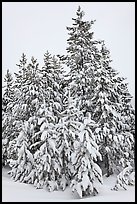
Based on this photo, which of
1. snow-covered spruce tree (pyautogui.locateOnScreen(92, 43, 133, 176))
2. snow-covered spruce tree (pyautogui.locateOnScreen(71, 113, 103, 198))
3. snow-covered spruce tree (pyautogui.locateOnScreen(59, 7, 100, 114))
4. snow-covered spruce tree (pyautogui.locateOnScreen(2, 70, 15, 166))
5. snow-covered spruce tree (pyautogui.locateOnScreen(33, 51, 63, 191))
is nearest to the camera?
snow-covered spruce tree (pyautogui.locateOnScreen(71, 113, 103, 198))

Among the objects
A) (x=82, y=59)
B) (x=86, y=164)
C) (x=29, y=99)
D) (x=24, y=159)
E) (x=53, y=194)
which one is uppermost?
(x=82, y=59)

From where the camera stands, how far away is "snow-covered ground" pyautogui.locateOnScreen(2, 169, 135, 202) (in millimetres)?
14672

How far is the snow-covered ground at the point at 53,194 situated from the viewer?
14.7 m

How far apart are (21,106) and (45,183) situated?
294 inches

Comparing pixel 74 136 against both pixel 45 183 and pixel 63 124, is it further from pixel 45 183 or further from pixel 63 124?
pixel 45 183

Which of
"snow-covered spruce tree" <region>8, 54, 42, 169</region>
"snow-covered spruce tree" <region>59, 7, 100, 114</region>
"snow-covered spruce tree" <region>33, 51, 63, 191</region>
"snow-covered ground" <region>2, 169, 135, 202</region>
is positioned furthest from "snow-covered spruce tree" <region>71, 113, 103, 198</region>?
"snow-covered spruce tree" <region>8, 54, 42, 169</region>

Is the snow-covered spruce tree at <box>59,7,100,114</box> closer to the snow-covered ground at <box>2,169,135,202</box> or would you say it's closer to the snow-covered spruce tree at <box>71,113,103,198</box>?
the snow-covered spruce tree at <box>71,113,103,198</box>

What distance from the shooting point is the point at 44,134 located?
698 inches

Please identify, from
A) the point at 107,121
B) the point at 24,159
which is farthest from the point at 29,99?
the point at 107,121

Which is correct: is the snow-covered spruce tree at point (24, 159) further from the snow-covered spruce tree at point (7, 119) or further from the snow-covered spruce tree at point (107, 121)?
the snow-covered spruce tree at point (107, 121)

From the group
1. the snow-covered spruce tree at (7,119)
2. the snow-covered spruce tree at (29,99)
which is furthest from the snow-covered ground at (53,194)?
the snow-covered spruce tree at (7,119)

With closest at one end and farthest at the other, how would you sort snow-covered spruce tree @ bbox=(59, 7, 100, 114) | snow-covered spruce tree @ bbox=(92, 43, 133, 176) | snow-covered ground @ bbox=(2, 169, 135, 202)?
snow-covered ground @ bbox=(2, 169, 135, 202) < snow-covered spruce tree @ bbox=(92, 43, 133, 176) < snow-covered spruce tree @ bbox=(59, 7, 100, 114)

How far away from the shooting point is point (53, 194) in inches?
680

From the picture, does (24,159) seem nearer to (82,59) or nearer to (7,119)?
(7,119)
